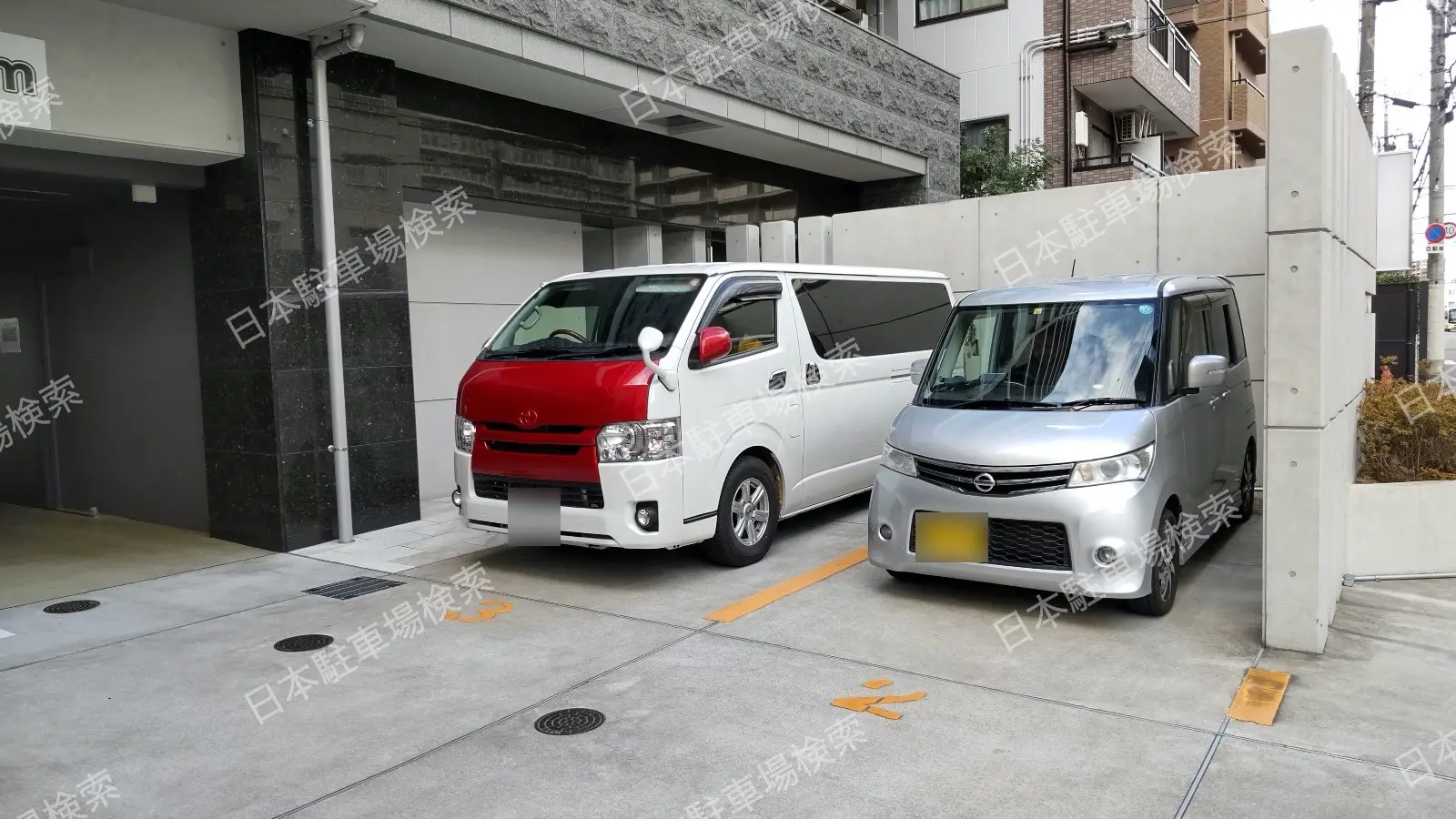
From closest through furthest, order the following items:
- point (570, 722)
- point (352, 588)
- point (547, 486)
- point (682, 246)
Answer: point (570, 722), point (547, 486), point (352, 588), point (682, 246)

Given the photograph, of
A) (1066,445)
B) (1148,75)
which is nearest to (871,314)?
(1066,445)

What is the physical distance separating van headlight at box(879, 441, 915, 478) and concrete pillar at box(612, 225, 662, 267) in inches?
242

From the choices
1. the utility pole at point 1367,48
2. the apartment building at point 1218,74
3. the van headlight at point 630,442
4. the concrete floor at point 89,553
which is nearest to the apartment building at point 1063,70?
the utility pole at point 1367,48

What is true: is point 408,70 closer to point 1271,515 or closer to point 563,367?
point 563,367

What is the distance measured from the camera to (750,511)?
672cm

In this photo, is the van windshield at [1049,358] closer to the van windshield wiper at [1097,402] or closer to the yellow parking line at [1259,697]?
the van windshield wiper at [1097,402]

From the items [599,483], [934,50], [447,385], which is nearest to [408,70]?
[447,385]

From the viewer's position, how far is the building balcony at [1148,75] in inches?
703

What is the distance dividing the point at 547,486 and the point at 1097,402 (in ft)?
10.8

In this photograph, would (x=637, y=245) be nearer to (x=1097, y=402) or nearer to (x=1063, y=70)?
(x=1097, y=402)

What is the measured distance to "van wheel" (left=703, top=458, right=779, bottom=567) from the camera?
21.2 feet

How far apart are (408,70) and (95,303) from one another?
3.59 meters

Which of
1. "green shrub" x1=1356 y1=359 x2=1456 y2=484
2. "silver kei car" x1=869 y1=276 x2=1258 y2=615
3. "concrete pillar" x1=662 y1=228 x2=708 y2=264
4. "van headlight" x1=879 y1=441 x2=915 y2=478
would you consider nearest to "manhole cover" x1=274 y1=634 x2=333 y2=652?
"silver kei car" x1=869 y1=276 x2=1258 y2=615

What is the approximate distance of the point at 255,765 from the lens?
388cm
